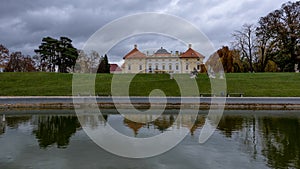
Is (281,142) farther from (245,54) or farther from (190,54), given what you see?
(190,54)

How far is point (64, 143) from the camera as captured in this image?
918 centimetres

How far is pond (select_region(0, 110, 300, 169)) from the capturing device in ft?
23.1

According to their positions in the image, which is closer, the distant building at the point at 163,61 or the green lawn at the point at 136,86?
the green lawn at the point at 136,86

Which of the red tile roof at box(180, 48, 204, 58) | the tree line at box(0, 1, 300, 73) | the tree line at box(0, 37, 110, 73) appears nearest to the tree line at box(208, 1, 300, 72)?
the tree line at box(0, 1, 300, 73)

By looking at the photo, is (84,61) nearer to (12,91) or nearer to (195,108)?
(12,91)

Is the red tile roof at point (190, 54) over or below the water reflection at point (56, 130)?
over

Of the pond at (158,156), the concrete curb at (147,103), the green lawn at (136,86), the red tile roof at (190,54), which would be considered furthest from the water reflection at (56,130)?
the red tile roof at (190,54)

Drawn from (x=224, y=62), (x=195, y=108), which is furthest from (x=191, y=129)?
(x=224, y=62)

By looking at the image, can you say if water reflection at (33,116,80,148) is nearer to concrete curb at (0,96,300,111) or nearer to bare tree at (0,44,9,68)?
concrete curb at (0,96,300,111)

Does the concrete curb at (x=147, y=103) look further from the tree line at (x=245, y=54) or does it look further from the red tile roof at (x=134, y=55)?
the red tile roof at (x=134, y=55)

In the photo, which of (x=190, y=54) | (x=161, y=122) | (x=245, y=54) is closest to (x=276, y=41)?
(x=245, y=54)

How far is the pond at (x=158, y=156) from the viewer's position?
23.1ft

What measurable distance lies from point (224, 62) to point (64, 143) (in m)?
49.1

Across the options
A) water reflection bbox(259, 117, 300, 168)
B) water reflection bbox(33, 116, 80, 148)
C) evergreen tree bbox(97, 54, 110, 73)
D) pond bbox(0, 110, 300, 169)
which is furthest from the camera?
evergreen tree bbox(97, 54, 110, 73)
